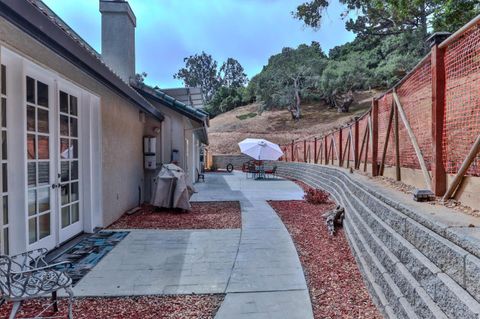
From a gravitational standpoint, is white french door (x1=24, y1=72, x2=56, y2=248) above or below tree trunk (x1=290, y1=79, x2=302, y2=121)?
below

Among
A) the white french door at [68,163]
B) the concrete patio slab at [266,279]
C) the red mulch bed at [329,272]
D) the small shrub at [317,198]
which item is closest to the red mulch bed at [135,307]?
the concrete patio slab at [266,279]

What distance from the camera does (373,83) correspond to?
40625 mm

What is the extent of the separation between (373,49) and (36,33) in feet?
162

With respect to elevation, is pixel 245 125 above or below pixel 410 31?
below

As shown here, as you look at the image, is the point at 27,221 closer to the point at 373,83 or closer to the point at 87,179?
the point at 87,179

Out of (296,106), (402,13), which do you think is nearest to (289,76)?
(296,106)

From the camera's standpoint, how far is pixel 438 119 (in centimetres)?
338

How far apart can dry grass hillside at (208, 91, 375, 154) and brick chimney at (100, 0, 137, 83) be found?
82.1 feet

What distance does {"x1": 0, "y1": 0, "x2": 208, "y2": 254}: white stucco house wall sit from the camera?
3812 mm

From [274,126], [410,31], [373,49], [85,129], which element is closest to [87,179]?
[85,129]

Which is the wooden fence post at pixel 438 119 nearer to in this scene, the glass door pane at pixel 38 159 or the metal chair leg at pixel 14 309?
the metal chair leg at pixel 14 309

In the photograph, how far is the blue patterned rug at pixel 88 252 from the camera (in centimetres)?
440

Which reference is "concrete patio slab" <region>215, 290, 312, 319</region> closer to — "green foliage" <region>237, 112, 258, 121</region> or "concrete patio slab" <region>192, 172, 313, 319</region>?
"concrete patio slab" <region>192, 172, 313, 319</region>

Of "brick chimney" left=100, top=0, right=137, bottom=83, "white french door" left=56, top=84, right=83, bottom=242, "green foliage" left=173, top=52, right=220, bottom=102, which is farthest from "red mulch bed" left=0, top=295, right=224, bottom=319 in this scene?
"green foliage" left=173, top=52, right=220, bottom=102
